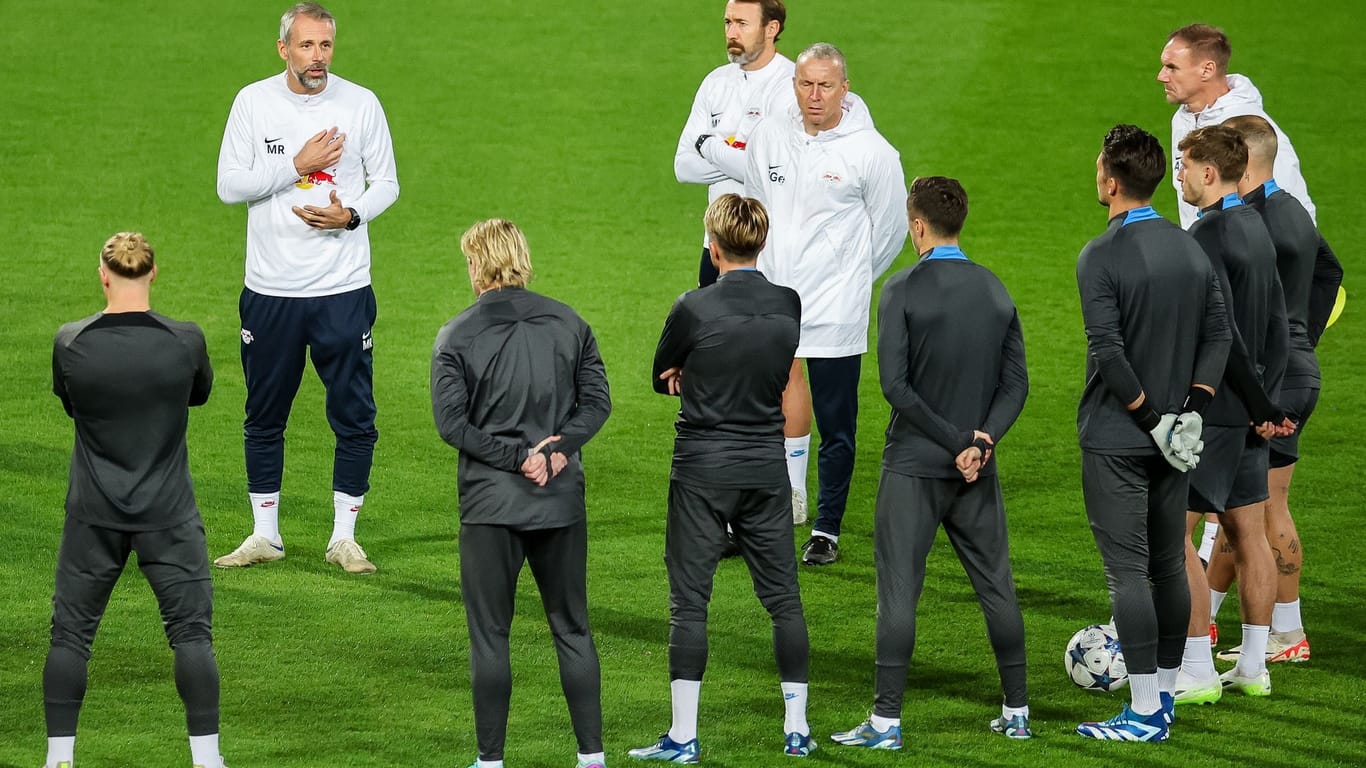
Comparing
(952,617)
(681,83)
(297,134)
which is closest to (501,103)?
(681,83)

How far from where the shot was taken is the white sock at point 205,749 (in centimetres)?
491

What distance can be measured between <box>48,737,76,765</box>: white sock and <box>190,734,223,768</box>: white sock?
34 centimetres

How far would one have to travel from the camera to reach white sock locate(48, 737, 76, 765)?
4.89 metres

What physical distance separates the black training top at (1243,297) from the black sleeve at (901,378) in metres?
1.02

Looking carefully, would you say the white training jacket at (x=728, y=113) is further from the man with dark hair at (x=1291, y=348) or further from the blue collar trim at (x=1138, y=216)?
the blue collar trim at (x=1138, y=216)

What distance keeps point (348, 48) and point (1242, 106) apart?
40.2 feet

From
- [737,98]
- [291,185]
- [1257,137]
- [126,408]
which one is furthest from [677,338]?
[737,98]

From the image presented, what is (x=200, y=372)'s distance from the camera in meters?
4.96

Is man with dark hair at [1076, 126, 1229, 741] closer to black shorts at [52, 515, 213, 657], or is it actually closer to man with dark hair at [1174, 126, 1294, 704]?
man with dark hair at [1174, 126, 1294, 704]

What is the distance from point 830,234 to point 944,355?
2.28 meters

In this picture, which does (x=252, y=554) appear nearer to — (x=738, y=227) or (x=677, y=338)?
(x=677, y=338)

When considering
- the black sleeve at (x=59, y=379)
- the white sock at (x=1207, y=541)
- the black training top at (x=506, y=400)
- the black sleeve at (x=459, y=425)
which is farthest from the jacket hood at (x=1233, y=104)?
the black sleeve at (x=59, y=379)

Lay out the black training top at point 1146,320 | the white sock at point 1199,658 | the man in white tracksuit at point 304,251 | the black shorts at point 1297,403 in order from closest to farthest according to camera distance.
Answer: the black training top at point 1146,320 → the white sock at point 1199,658 → the black shorts at point 1297,403 → the man in white tracksuit at point 304,251

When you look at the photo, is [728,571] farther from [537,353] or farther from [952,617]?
[537,353]
